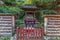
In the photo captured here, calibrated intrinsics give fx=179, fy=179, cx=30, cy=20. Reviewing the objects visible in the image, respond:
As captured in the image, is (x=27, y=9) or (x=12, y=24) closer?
(x=12, y=24)

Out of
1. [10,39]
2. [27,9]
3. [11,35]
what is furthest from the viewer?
[27,9]

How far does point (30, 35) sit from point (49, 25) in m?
1.22

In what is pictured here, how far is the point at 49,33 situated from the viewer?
8.95 meters

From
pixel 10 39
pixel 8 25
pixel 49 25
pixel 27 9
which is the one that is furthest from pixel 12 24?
pixel 27 9

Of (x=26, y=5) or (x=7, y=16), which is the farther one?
(x=26, y=5)

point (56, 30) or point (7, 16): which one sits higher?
point (7, 16)

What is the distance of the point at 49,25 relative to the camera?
29.3ft

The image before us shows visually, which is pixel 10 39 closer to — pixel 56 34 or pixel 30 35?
pixel 30 35

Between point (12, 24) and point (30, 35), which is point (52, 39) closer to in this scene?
point (30, 35)

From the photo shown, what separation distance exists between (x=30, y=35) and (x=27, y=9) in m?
20.3

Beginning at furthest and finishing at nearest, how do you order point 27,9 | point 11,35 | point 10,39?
point 27,9, point 11,35, point 10,39

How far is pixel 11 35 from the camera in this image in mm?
8852

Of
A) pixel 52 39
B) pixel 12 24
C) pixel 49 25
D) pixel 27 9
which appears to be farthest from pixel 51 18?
pixel 27 9

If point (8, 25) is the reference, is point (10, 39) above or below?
below
